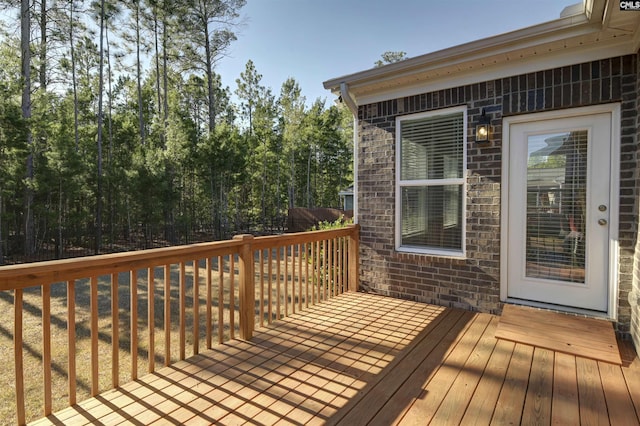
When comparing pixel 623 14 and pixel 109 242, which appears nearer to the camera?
pixel 623 14

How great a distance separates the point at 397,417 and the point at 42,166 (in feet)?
32.2

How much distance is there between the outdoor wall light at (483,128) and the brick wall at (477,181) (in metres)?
0.06

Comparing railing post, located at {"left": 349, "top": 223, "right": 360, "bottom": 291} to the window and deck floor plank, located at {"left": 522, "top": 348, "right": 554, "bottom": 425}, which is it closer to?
the window

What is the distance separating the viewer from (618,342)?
9.03ft

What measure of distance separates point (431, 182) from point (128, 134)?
13797 millimetres

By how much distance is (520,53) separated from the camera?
3.11 m

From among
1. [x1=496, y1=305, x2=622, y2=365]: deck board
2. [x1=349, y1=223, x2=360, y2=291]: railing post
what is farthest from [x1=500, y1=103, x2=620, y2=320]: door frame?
[x1=349, y1=223, x2=360, y2=291]: railing post

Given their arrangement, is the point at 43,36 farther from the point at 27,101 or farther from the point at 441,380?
the point at 441,380

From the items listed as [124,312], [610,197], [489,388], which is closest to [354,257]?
[489,388]

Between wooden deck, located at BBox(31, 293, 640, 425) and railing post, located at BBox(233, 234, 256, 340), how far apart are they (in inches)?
5.2

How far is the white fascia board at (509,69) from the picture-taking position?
287 cm

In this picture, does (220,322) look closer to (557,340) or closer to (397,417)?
(397,417)

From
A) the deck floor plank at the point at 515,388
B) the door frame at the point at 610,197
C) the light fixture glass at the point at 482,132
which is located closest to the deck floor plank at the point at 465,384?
the deck floor plank at the point at 515,388

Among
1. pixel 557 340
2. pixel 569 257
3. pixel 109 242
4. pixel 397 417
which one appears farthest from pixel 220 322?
pixel 109 242
